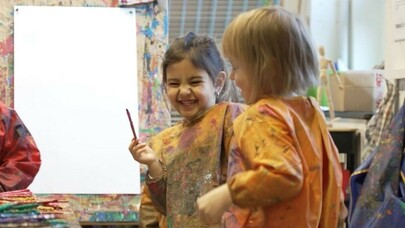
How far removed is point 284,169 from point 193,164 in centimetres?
60

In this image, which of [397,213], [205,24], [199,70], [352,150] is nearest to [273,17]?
[199,70]

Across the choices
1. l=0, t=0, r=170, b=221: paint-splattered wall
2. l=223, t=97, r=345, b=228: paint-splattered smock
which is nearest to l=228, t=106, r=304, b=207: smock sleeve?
l=223, t=97, r=345, b=228: paint-splattered smock

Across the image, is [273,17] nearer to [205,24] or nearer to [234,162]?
[234,162]

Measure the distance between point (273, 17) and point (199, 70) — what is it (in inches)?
20.7

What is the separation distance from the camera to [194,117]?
A: 1.95 m

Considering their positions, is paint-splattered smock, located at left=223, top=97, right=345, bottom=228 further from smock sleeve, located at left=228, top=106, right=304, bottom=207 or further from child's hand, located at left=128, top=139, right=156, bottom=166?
child's hand, located at left=128, top=139, right=156, bottom=166

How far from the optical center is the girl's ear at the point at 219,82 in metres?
1.98

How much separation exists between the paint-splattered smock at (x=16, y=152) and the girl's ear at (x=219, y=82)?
1.86 ft

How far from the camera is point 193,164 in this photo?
6.19 ft

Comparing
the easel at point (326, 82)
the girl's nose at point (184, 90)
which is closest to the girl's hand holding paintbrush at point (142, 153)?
the girl's nose at point (184, 90)

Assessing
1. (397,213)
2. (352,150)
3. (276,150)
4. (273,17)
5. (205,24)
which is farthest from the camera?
(205,24)

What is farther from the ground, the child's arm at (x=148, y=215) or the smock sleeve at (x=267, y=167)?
the smock sleeve at (x=267, y=167)

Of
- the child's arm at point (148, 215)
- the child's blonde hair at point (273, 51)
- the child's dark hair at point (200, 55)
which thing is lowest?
the child's arm at point (148, 215)

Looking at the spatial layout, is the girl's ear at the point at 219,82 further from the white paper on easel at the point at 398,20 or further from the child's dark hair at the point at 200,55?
the white paper on easel at the point at 398,20
